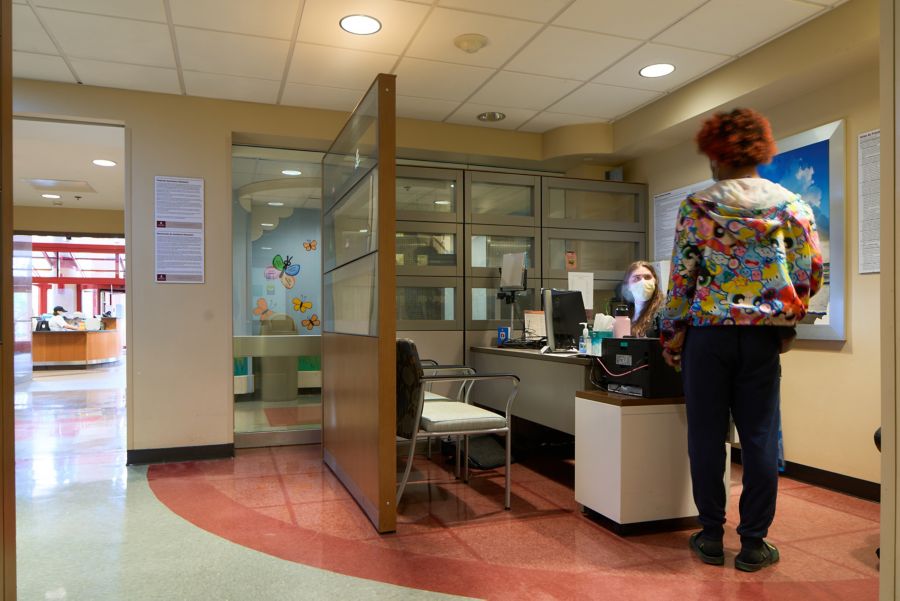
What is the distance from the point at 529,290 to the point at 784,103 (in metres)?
2.41

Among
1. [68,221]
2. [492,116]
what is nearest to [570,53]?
[492,116]

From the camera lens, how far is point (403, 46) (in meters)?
3.92

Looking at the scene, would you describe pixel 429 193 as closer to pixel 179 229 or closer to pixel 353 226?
pixel 353 226

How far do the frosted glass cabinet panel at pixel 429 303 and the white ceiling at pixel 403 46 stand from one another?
1468mm

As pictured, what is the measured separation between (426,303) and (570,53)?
7.60 feet

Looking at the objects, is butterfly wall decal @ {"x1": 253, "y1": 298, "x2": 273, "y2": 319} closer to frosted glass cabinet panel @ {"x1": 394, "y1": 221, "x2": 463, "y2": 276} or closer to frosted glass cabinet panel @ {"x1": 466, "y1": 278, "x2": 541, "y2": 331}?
frosted glass cabinet panel @ {"x1": 394, "y1": 221, "x2": 463, "y2": 276}

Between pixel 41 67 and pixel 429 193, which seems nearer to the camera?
pixel 41 67

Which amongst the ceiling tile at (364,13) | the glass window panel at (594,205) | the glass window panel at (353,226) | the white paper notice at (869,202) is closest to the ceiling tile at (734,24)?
the white paper notice at (869,202)

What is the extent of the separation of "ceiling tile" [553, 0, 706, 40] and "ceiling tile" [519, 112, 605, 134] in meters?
1.49

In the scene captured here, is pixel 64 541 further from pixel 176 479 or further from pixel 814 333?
pixel 814 333

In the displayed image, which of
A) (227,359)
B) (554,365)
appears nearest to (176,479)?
(227,359)

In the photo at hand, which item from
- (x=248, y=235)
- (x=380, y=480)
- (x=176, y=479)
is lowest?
(x=176, y=479)

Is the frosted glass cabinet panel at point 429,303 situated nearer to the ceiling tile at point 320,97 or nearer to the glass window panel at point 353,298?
the glass window panel at point 353,298

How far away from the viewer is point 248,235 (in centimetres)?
527
